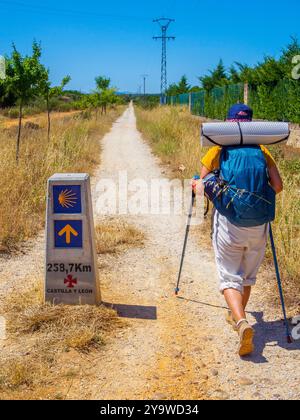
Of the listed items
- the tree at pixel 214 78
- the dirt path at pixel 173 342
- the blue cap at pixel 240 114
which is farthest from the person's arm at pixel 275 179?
the tree at pixel 214 78

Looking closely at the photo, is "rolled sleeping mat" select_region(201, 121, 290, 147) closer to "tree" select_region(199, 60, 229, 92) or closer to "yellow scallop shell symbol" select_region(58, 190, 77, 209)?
"yellow scallop shell symbol" select_region(58, 190, 77, 209)

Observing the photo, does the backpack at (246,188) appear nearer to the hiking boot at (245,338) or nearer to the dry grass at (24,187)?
the hiking boot at (245,338)

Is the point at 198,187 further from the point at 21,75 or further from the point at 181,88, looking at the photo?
the point at 181,88

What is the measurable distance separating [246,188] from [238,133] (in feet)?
1.34

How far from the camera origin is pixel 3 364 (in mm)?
3455

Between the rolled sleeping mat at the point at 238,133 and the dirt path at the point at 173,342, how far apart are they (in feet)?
5.18

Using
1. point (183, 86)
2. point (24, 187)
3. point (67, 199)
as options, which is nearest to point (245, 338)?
point (67, 199)

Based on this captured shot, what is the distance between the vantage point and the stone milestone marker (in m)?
4.27

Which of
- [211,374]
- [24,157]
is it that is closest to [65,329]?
[211,374]

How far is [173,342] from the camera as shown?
12.8 feet

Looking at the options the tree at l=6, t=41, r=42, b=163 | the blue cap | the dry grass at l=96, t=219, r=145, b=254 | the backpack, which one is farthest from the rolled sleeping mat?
the tree at l=6, t=41, r=42, b=163

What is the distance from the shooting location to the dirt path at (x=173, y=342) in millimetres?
3248

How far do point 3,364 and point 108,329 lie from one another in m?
0.91
